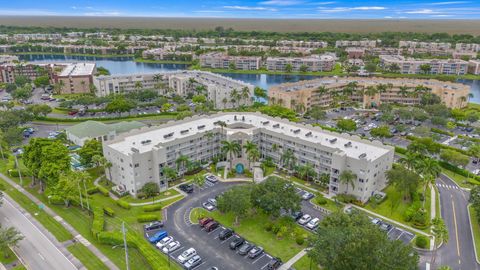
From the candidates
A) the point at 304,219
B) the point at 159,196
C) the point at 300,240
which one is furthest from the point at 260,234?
the point at 159,196

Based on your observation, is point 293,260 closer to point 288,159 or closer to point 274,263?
point 274,263

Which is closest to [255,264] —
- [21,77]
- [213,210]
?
[213,210]

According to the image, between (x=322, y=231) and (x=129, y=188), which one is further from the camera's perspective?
(x=129, y=188)

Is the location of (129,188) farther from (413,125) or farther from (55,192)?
(413,125)

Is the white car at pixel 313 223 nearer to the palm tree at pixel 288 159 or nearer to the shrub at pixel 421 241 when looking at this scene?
the shrub at pixel 421 241

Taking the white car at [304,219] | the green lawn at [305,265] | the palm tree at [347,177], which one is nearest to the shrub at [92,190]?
the white car at [304,219]

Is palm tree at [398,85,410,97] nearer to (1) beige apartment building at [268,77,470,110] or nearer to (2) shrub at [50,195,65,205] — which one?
(1) beige apartment building at [268,77,470,110]
